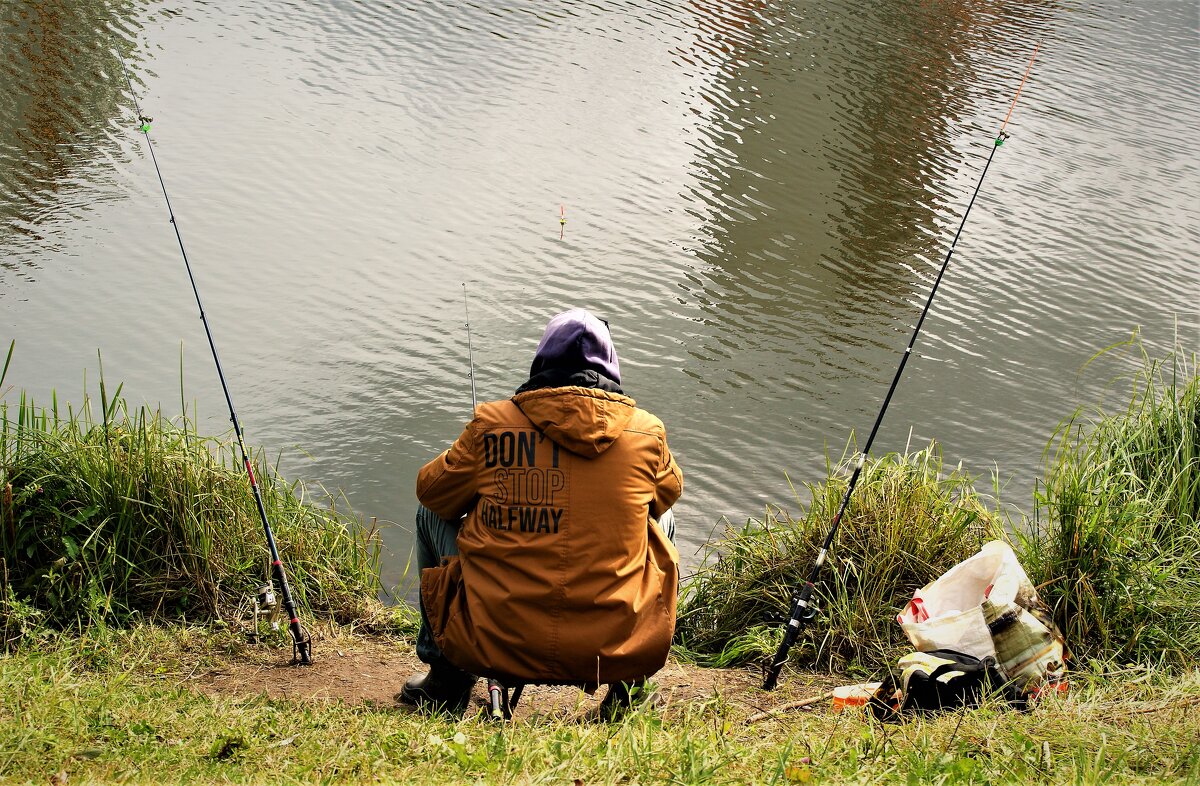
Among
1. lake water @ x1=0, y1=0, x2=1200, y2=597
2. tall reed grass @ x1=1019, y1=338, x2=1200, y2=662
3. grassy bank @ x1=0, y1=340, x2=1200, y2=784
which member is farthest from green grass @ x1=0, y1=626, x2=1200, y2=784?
lake water @ x1=0, y1=0, x2=1200, y2=597

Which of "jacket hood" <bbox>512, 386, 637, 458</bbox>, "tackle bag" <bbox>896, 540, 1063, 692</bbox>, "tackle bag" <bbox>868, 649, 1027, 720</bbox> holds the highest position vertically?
"jacket hood" <bbox>512, 386, 637, 458</bbox>

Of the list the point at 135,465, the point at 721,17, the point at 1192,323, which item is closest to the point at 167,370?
the point at 135,465

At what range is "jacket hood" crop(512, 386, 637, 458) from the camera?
2.92 metres

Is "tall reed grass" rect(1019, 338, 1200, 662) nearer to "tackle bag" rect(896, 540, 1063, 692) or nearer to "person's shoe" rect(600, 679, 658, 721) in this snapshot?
"tackle bag" rect(896, 540, 1063, 692)

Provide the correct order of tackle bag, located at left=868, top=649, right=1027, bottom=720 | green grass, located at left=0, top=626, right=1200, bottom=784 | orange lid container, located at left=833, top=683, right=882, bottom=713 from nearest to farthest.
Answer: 1. green grass, located at left=0, top=626, right=1200, bottom=784
2. tackle bag, located at left=868, top=649, right=1027, bottom=720
3. orange lid container, located at left=833, top=683, right=882, bottom=713

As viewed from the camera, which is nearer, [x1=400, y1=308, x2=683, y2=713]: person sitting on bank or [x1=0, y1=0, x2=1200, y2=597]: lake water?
[x1=400, y1=308, x2=683, y2=713]: person sitting on bank

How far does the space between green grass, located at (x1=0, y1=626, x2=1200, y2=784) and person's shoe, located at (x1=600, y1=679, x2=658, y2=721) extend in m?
0.14

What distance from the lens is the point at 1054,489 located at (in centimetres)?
427

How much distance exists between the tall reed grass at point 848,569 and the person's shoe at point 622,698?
0.95m

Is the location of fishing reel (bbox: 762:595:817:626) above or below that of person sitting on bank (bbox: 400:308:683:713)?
below

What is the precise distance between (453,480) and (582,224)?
684 centimetres

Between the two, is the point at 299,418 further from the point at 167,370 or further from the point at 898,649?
the point at 898,649

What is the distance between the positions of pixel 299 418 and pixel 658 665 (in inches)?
156

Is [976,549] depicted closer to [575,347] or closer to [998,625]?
[998,625]
